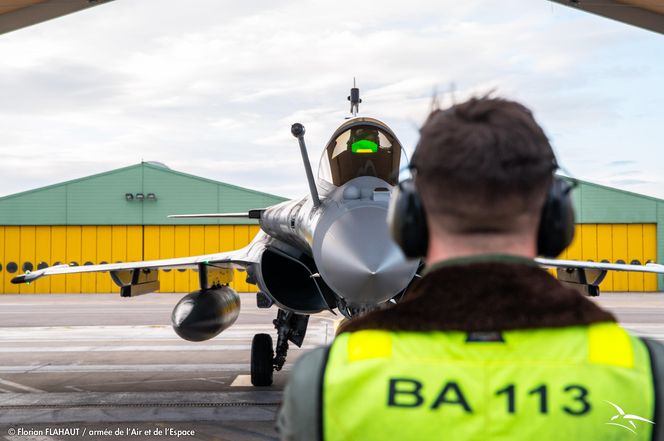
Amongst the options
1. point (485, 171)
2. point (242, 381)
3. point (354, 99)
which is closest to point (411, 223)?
point (485, 171)

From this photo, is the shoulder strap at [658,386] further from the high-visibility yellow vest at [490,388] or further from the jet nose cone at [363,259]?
the jet nose cone at [363,259]

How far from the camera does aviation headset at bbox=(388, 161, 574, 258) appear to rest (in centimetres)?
145

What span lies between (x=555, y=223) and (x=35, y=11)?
749 cm

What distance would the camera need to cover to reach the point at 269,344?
9.88m

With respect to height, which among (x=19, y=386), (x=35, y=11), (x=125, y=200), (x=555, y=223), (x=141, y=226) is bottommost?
(x=19, y=386)

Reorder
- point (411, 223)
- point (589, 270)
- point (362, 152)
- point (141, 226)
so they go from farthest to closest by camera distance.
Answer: point (141, 226) → point (589, 270) → point (362, 152) → point (411, 223)

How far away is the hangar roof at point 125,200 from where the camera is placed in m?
33.1

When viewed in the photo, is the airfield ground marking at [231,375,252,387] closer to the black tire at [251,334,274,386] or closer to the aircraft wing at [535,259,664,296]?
the black tire at [251,334,274,386]

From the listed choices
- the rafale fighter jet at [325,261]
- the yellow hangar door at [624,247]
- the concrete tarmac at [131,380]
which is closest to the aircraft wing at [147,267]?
the rafale fighter jet at [325,261]

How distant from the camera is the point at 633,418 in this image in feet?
4.05

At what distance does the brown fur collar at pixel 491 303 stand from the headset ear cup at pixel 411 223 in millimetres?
190

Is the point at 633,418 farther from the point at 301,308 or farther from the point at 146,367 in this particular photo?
the point at 146,367

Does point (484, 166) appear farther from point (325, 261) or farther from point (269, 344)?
point (269, 344)

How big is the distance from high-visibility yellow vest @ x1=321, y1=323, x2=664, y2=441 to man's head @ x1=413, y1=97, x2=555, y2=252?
0.70 ft
